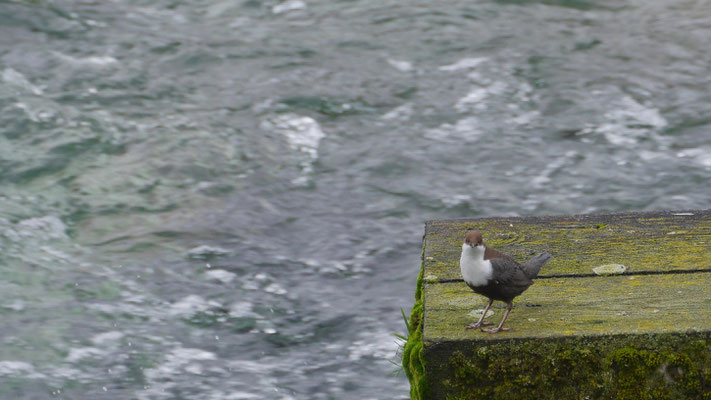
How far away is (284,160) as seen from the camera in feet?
24.8

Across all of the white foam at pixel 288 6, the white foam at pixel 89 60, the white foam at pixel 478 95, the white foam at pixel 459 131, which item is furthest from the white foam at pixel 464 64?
the white foam at pixel 89 60

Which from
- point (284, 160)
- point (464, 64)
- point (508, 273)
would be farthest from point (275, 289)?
point (464, 64)

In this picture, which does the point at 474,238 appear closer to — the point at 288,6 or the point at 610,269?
the point at 610,269

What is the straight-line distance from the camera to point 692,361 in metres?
2.04

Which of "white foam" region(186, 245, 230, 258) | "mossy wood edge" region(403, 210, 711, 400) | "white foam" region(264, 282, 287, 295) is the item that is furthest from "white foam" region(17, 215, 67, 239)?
"mossy wood edge" region(403, 210, 711, 400)

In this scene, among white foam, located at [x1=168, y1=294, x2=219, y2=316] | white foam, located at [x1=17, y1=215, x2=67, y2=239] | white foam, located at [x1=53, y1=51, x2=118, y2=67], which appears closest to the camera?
white foam, located at [x1=168, y1=294, x2=219, y2=316]

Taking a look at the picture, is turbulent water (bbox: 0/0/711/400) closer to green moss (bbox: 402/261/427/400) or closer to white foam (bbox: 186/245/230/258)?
white foam (bbox: 186/245/230/258)

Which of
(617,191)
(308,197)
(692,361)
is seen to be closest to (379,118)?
(308,197)

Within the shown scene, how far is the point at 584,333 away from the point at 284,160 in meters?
5.71

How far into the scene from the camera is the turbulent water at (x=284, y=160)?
480cm

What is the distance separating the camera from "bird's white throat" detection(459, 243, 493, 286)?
6.93ft

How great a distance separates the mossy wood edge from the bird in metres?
0.10

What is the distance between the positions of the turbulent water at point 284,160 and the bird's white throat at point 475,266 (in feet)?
7.38

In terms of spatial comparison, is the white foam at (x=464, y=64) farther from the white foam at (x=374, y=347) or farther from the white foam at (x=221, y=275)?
the white foam at (x=374, y=347)
